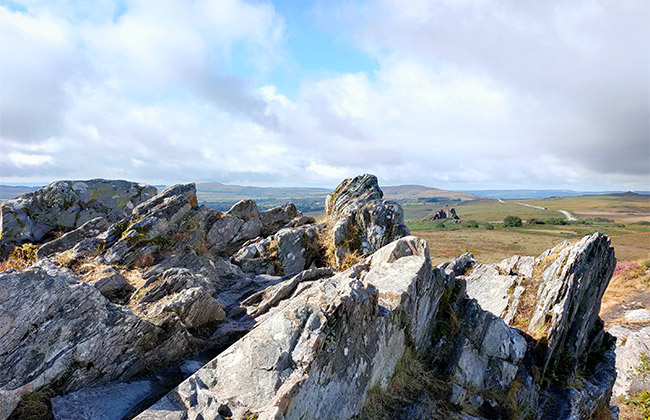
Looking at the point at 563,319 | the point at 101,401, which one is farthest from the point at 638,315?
the point at 101,401

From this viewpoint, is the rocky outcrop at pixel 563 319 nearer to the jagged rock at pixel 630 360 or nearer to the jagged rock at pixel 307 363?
the jagged rock at pixel 307 363

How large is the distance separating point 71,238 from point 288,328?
55.6 ft

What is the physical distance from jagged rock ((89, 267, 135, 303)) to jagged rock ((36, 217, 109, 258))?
20.8 ft

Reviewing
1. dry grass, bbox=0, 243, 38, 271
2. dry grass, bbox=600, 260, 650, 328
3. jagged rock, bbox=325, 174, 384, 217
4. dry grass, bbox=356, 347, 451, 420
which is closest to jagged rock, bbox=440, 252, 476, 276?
jagged rock, bbox=325, 174, 384, 217

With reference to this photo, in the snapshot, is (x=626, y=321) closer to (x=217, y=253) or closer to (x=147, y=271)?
(x=217, y=253)

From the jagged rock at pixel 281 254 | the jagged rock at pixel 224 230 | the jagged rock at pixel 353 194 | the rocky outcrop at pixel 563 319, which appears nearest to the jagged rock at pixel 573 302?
the rocky outcrop at pixel 563 319

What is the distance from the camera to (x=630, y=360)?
2098 cm

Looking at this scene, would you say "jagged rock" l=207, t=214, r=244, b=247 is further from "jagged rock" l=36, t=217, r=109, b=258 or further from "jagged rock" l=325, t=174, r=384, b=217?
"jagged rock" l=325, t=174, r=384, b=217

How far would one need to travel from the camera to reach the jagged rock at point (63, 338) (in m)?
6.79

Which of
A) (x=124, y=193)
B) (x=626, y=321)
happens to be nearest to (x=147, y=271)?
(x=124, y=193)

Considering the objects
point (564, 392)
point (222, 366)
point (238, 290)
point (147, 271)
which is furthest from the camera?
point (238, 290)

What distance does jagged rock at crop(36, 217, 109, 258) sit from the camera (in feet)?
53.3

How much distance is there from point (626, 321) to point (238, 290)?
36.8 m

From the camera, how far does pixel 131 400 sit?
7082mm
